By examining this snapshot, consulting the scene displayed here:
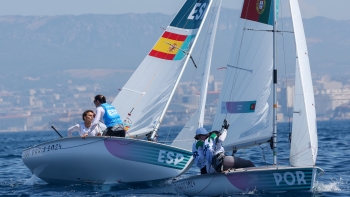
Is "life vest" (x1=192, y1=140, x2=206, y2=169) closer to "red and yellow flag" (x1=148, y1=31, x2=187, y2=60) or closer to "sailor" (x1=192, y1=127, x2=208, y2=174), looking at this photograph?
"sailor" (x1=192, y1=127, x2=208, y2=174)

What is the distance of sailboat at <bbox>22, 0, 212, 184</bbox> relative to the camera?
18141mm

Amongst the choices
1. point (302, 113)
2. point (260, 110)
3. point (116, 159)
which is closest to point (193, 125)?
point (116, 159)

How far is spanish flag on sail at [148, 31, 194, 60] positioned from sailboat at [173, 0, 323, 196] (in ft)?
13.4

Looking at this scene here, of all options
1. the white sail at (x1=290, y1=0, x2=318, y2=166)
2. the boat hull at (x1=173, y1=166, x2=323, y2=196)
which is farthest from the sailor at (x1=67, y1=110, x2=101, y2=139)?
the white sail at (x1=290, y1=0, x2=318, y2=166)

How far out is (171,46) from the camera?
21859 millimetres

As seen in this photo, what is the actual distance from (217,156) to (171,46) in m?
6.62

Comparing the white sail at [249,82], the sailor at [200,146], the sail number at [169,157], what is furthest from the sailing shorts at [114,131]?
the sailor at [200,146]

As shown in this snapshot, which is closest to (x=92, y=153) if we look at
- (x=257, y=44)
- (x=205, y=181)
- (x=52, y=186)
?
(x=52, y=186)

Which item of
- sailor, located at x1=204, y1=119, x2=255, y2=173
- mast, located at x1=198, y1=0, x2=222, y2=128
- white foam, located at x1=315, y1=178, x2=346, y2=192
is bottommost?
white foam, located at x1=315, y1=178, x2=346, y2=192

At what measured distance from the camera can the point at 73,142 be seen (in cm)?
1828

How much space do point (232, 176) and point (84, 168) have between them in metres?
4.25

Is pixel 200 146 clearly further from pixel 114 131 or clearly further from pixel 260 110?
pixel 114 131

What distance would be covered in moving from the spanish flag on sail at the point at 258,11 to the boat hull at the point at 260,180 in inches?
131

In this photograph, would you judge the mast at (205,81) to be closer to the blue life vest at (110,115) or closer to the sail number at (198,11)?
the sail number at (198,11)
